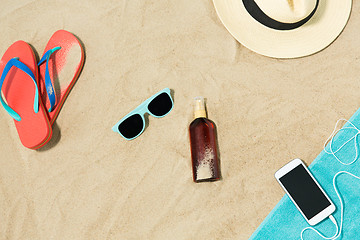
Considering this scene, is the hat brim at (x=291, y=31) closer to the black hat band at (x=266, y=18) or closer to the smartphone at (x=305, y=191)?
the black hat band at (x=266, y=18)

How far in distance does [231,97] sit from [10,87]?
778 mm

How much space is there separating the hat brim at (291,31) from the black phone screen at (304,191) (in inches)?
13.7

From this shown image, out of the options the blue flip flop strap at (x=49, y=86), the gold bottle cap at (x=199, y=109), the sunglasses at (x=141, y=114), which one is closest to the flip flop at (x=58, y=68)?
the blue flip flop strap at (x=49, y=86)

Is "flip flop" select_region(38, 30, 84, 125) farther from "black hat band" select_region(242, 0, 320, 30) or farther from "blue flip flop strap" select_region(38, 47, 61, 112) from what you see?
"black hat band" select_region(242, 0, 320, 30)

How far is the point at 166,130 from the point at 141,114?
0.09m

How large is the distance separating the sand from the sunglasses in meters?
0.03

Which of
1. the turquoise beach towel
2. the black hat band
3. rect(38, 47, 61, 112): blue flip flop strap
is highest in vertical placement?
rect(38, 47, 61, 112): blue flip flop strap

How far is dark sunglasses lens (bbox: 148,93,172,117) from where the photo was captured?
0.97 meters

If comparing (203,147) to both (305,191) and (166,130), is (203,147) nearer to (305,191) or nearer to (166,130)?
(166,130)

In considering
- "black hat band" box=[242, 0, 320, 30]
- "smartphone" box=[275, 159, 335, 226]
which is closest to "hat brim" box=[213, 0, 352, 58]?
"black hat band" box=[242, 0, 320, 30]

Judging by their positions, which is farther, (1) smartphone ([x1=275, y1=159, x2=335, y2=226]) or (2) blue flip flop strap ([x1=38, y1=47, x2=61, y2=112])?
(2) blue flip flop strap ([x1=38, y1=47, x2=61, y2=112])

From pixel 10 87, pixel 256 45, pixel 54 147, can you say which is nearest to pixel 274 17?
pixel 256 45

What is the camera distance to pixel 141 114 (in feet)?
3.17

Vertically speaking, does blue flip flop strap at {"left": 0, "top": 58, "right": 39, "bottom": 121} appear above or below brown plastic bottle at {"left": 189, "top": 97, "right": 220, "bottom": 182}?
above
